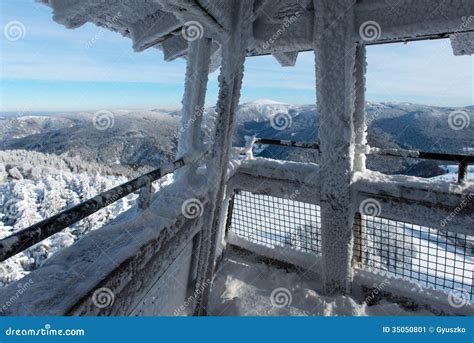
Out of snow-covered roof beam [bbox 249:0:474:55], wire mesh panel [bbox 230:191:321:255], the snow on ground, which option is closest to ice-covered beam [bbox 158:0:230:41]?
snow-covered roof beam [bbox 249:0:474:55]

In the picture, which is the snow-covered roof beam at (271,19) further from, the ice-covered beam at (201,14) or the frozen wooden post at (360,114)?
the frozen wooden post at (360,114)

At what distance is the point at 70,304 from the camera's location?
5.19 ft

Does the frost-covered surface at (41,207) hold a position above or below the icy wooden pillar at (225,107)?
below

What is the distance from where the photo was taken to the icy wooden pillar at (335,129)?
396 centimetres

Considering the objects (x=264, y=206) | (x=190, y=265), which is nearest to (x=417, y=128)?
(x=264, y=206)

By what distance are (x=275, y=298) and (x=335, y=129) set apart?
9.94 ft

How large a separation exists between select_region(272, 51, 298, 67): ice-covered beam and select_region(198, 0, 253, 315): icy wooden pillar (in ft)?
6.93

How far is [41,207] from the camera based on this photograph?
51781 millimetres

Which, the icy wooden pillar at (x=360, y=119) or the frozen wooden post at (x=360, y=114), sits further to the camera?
the icy wooden pillar at (x=360, y=119)

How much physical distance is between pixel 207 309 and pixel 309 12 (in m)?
4.65

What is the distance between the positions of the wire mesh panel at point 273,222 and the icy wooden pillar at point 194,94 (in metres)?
2.49

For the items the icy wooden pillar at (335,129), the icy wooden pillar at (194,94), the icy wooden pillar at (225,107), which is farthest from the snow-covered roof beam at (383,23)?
the icy wooden pillar at (194,94)

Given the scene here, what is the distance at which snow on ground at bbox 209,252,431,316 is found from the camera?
467cm

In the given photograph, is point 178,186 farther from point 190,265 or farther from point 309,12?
point 309,12
